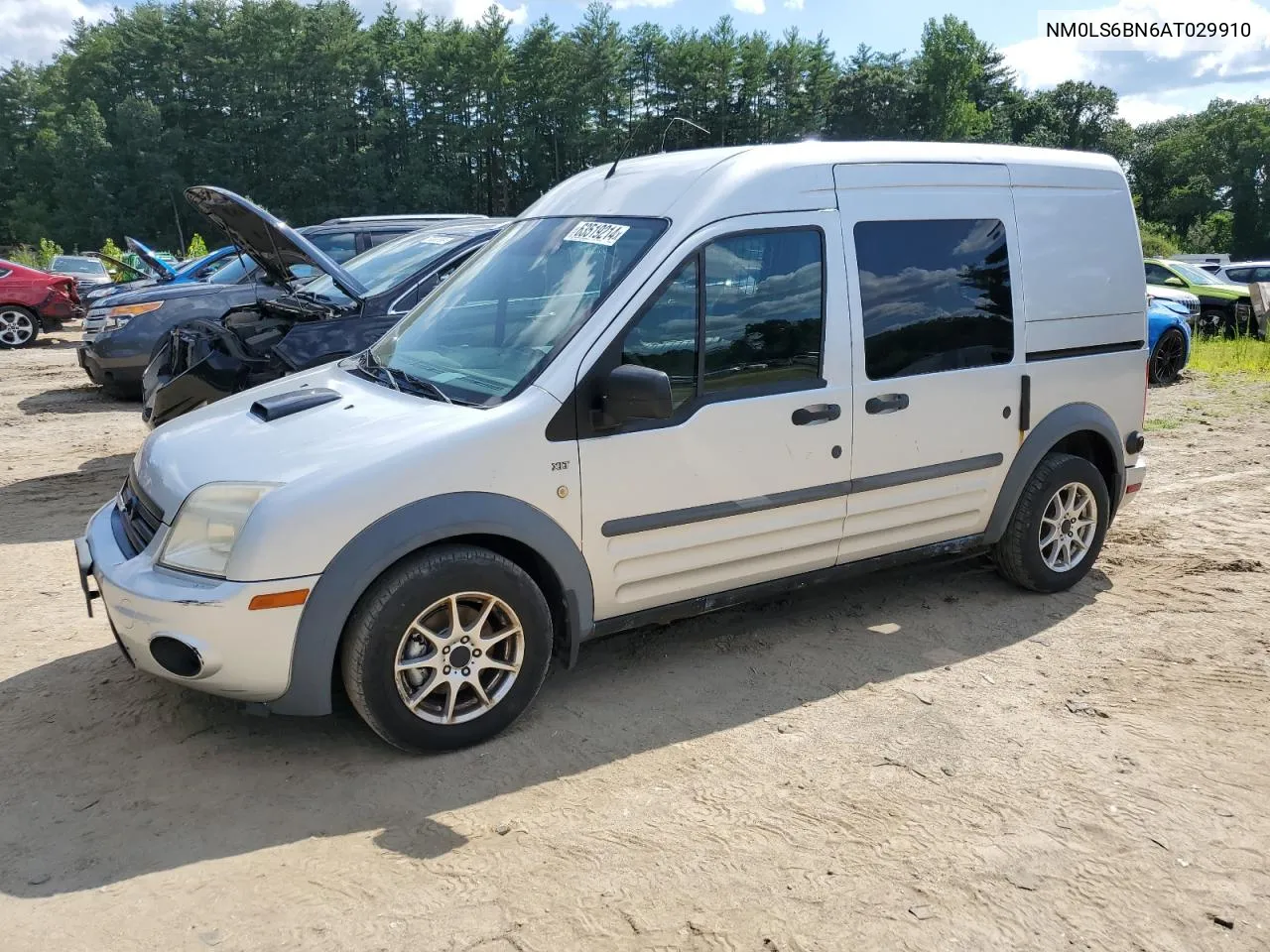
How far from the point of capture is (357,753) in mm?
3752

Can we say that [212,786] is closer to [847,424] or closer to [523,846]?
[523,846]

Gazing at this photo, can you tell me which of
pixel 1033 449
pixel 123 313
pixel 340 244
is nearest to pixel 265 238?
pixel 340 244

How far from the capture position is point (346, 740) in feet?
12.6

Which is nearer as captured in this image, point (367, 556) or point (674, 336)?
point (367, 556)

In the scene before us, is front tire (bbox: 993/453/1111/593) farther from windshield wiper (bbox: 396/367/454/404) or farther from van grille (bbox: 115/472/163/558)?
van grille (bbox: 115/472/163/558)

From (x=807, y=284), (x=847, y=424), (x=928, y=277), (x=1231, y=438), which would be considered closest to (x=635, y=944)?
(x=847, y=424)

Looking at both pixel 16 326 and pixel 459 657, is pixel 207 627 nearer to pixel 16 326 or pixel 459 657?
pixel 459 657

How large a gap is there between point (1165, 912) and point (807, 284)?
2587 millimetres

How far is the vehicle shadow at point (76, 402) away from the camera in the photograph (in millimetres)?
11258

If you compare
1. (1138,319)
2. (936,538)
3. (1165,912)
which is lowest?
(1165,912)

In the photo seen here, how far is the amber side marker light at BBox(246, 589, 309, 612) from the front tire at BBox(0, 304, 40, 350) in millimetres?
16500

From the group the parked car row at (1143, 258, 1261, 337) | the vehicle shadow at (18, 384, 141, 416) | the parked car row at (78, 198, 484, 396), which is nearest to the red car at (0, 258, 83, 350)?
the vehicle shadow at (18, 384, 141, 416)

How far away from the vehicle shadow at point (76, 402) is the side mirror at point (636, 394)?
9030 millimetres

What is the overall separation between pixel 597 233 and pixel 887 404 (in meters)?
1.45
